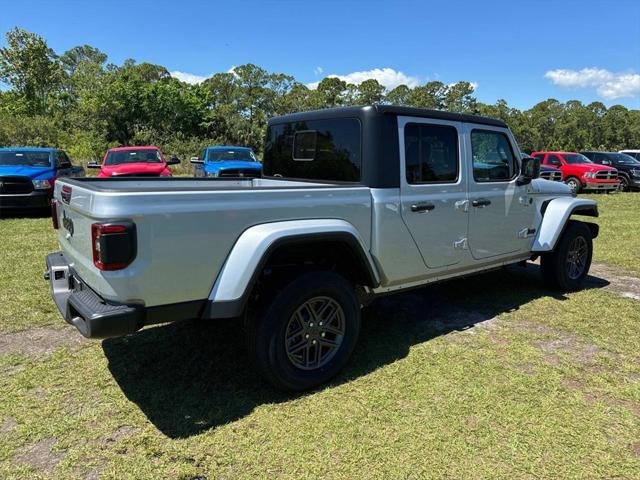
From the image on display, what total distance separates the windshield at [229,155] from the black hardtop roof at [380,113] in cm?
980

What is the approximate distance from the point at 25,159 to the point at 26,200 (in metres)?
1.47

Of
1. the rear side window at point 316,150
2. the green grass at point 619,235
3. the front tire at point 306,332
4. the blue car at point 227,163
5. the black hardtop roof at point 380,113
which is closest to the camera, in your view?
the front tire at point 306,332

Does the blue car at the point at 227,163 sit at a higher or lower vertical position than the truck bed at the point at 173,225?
higher

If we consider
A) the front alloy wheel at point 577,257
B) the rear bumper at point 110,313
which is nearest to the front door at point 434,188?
the rear bumper at point 110,313

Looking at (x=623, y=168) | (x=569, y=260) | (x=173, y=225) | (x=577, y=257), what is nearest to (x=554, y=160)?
(x=623, y=168)

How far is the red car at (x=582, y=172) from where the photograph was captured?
59.9 ft

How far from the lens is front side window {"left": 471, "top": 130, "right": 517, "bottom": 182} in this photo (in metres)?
4.44

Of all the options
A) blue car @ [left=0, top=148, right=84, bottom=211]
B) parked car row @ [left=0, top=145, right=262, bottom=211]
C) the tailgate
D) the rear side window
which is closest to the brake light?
the tailgate


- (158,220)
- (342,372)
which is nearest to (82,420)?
(158,220)

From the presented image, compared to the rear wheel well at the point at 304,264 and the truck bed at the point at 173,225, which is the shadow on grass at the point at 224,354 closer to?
the rear wheel well at the point at 304,264

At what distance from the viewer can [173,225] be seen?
2.62m

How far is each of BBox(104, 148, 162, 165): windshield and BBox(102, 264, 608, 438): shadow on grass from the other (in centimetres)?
956

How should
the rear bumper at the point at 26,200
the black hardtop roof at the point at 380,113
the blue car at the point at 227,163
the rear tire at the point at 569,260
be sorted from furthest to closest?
the blue car at the point at 227,163 < the rear bumper at the point at 26,200 < the rear tire at the point at 569,260 < the black hardtop roof at the point at 380,113

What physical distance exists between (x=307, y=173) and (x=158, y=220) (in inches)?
74.0
